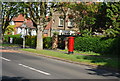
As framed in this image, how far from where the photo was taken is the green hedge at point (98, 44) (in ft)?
68.7

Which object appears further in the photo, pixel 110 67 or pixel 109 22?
pixel 109 22

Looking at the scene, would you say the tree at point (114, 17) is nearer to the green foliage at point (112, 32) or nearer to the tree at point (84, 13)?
the green foliage at point (112, 32)

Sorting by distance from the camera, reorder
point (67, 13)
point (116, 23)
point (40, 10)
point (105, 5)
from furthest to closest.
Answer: point (67, 13), point (40, 10), point (105, 5), point (116, 23)

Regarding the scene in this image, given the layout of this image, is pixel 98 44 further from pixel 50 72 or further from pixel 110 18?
pixel 50 72

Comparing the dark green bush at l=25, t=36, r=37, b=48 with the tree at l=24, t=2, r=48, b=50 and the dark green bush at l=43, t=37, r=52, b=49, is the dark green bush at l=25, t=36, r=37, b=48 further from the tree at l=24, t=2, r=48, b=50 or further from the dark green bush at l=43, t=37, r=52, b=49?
the tree at l=24, t=2, r=48, b=50

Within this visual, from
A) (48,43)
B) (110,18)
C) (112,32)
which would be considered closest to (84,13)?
(110,18)

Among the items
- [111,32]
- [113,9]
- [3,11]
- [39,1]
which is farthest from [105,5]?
[3,11]

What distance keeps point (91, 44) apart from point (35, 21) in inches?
298

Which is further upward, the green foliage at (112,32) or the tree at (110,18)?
the tree at (110,18)

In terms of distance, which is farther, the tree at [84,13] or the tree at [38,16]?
the tree at [84,13]

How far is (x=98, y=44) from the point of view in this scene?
23000 mm

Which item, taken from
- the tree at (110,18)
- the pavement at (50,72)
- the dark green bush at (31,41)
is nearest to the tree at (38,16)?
the tree at (110,18)

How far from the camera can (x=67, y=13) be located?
99.3 feet

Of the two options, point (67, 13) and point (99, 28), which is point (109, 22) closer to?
point (99, 28)
